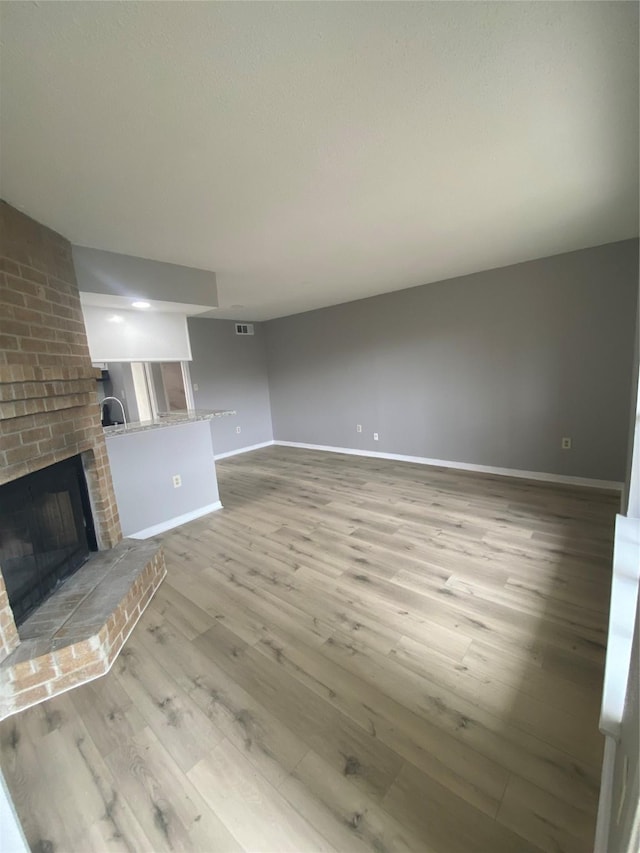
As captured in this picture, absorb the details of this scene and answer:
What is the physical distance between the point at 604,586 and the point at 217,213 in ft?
10.4

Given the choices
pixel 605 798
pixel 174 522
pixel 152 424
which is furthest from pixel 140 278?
pixel 605 798

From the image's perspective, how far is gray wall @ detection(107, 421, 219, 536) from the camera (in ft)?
9.43

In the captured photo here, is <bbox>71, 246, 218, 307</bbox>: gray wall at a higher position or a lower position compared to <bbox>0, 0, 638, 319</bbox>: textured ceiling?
lower

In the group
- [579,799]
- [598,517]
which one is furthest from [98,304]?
[598,517]

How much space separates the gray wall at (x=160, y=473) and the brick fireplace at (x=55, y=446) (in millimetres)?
389

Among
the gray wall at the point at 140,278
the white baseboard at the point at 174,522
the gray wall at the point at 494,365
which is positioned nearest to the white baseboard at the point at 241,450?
the gray wall at the point at 494,365

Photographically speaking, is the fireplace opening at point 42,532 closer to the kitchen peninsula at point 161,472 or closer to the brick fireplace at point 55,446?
the brick fireplace at point 55,446

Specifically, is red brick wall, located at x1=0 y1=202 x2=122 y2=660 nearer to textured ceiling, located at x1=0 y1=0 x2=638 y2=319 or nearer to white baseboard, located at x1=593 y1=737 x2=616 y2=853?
textured ceiling, located at x1=0 y1=0 x2=638 y2=319

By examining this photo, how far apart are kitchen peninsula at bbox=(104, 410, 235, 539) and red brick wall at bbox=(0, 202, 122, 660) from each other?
39 centimetres

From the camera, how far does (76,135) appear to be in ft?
4.23

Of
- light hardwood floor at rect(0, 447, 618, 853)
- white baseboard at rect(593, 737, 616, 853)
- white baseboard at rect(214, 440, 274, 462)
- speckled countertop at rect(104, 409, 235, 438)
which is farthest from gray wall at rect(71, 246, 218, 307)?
white baseboard at rect(593, 737, 616, 853)

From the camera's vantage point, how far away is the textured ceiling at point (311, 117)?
0.94 metres

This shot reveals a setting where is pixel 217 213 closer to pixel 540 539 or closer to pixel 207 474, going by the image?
pixel 207 474

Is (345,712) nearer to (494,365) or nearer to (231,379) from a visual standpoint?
(494,365)
